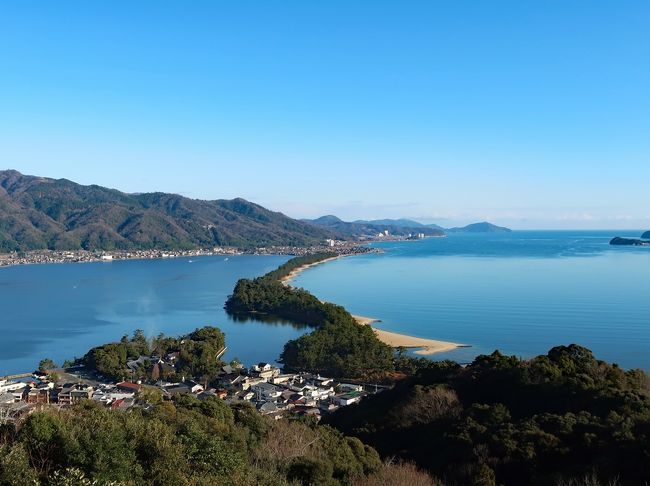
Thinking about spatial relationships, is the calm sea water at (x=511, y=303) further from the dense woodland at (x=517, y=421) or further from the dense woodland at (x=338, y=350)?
the dense woodland at (x=517, y=421)

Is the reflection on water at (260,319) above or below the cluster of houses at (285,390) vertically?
below

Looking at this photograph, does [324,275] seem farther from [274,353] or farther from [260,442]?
[260,442]

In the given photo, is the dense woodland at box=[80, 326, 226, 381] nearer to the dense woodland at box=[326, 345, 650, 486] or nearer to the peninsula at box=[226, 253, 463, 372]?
the peninsula at box=[226, 253, 463, 372]

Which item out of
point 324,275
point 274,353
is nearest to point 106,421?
point 274,353

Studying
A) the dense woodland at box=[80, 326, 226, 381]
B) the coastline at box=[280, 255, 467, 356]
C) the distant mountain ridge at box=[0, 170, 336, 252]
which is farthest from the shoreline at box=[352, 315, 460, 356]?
the distant mountain ridge at box=[0, 170, 336, 252]

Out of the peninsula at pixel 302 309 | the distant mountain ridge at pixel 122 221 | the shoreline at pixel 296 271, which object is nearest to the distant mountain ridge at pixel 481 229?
the distant mountain ridge at pixel 122 221

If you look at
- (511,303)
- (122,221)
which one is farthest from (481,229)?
(511,303)

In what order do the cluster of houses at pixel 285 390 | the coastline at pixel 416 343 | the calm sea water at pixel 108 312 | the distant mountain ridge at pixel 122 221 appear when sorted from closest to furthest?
1. the cluster of houses at pixel 285 390
2. the coastline at pixel 416 343
3. the calm sea water at pixel 108 312
4. the distant mountain ridge at pixel 122 221
